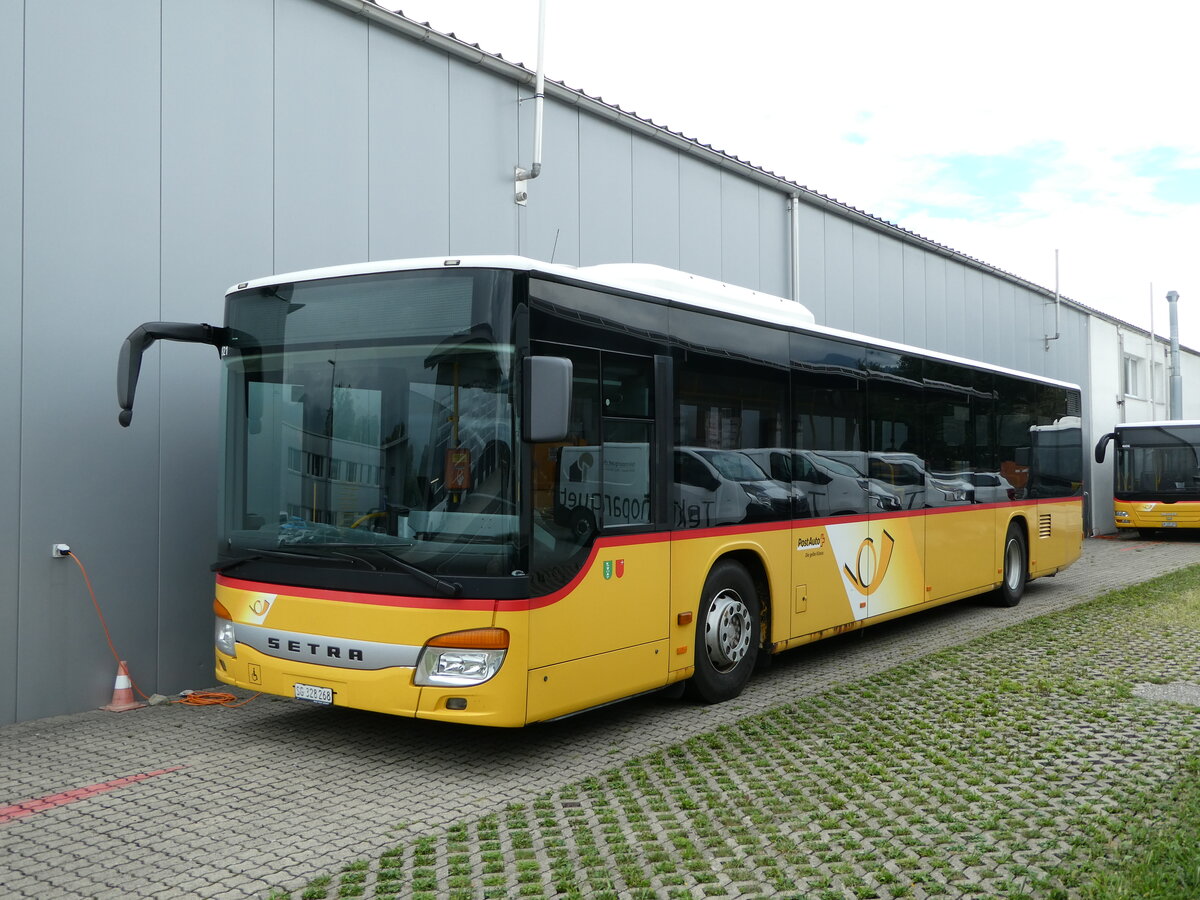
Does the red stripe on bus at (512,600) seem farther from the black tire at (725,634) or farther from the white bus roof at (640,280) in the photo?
the white bus roof at (640,280)

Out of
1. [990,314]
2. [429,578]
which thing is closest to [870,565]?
[429,578]

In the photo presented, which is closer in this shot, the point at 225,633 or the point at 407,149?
the point at 225,633

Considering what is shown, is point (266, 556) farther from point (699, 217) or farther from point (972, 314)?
point (972, 314)

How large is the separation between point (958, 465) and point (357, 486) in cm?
766

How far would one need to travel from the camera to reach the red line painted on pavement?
5234 millimetres

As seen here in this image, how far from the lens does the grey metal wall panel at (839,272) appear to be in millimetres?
16875

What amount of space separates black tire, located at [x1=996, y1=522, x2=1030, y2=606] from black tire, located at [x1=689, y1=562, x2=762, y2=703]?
19.7ft

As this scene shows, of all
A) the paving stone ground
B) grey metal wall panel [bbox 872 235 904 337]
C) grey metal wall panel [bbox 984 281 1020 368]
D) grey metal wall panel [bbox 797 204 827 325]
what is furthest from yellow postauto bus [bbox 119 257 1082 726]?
grey metal wall panel [bbox 984 281 1020 368]

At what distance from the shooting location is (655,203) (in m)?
13.1

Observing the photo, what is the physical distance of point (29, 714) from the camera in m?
7.06

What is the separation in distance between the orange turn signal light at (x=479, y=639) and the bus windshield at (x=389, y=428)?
311 millimetres

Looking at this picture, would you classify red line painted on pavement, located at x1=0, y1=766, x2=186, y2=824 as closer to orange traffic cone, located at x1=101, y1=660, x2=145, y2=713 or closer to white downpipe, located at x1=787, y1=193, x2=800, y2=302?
orange traffic cone, located at x1=101, y1=660, x2=145, y2=713

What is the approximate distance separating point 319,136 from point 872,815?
7076 millimetres

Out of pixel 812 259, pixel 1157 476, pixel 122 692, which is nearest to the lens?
pixel 122 692
